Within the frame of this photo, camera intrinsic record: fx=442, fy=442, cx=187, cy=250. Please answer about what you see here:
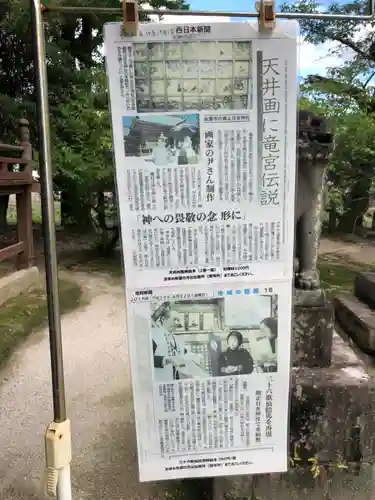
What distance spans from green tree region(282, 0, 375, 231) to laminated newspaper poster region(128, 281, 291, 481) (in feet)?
17.4

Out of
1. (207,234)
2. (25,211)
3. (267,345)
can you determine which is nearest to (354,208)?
(25,211)

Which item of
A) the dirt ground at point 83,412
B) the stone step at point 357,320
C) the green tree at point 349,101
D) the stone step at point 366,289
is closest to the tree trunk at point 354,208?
the green tree at point 349,101

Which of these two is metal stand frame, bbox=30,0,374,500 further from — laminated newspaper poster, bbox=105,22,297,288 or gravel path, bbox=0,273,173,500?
gravel path, bbox=0,273,173,500

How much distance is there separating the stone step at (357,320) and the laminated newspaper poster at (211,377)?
222cm

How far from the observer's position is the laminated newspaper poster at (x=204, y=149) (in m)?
1.51

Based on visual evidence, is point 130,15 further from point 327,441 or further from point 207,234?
point 327,441

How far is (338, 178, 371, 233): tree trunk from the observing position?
30.3ft

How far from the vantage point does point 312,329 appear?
7.05 ft

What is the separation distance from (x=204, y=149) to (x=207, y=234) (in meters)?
0.31

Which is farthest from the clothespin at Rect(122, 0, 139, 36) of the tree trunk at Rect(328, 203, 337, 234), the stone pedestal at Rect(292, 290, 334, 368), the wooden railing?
the tree trunk at Rect(328, 203, 337, 234)

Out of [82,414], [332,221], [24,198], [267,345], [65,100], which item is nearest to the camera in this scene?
[267,345]

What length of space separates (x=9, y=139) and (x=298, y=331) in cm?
716

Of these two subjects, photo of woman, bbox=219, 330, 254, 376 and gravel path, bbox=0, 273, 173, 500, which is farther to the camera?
gravel path, bbox=0, 273, 173, 500

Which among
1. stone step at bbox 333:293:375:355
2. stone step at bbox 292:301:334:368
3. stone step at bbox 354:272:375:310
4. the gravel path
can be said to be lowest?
the gravel path
